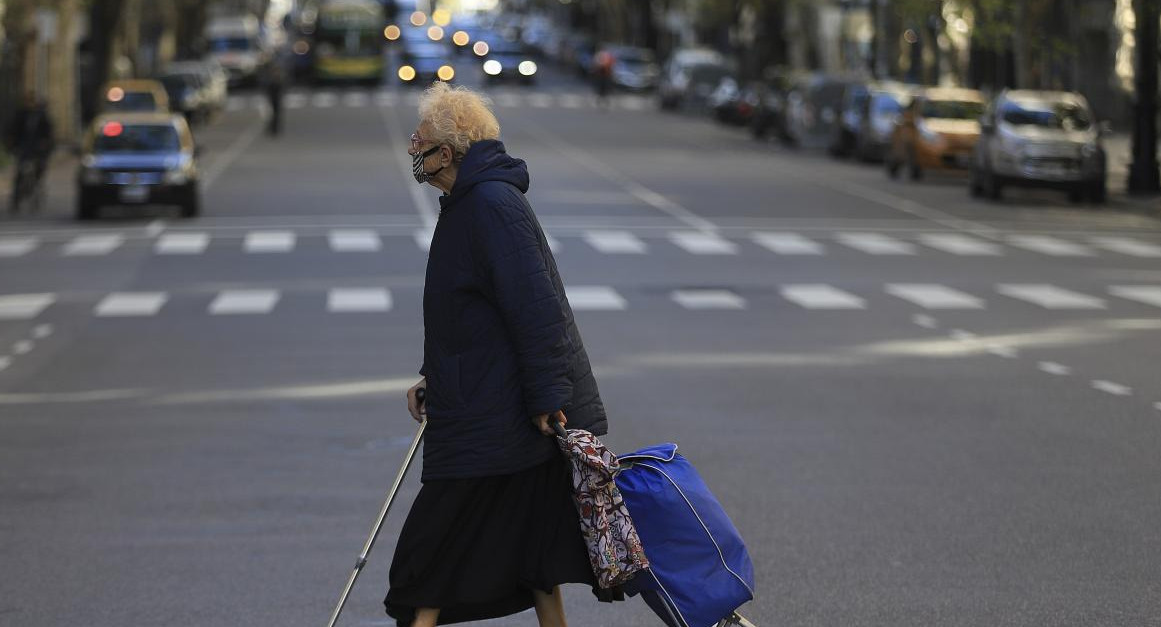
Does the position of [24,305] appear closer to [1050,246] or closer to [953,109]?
[1050,246]

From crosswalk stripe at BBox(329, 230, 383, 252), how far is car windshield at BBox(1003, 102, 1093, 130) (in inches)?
474

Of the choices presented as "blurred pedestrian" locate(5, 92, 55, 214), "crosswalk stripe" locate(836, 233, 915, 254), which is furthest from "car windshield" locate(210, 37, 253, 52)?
"crosswalk stripe" locate(836, 233, 915, 254)

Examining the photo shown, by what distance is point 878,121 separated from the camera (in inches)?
1721

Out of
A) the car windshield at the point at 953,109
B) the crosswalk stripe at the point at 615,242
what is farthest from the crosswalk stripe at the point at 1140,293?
the car windshield at the point at 953,109

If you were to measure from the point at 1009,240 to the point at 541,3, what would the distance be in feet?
561

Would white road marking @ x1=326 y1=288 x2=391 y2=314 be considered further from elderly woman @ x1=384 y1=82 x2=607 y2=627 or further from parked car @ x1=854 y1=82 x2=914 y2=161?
parked car @ x1=854 y1=82 x2=914 y2=161

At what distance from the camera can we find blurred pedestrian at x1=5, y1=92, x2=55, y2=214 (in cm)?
2966

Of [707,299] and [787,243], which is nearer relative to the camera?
[707,299]

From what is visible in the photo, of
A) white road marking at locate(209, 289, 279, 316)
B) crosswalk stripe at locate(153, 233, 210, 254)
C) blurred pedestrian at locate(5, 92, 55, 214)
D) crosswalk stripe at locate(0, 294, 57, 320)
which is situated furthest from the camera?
blurred pedestrian at locate(5, 92, 55, 214)

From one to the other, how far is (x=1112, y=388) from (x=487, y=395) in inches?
326

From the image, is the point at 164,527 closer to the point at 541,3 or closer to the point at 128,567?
the point at 128,567

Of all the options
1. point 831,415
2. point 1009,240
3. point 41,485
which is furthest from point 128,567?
point 1009,240

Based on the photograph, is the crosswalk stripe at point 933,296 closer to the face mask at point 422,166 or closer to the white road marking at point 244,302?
the white road marking at point 244,302

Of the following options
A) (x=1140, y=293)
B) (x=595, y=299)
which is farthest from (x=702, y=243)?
(x=1140, y=293)
